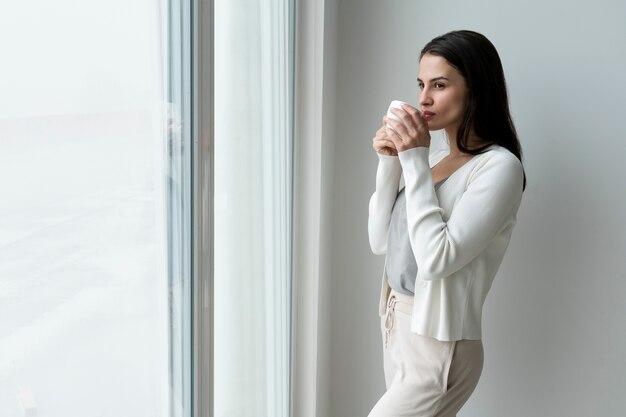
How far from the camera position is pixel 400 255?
1462 millimetres

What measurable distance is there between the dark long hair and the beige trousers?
40 centimetres

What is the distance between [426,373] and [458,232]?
1.07ft

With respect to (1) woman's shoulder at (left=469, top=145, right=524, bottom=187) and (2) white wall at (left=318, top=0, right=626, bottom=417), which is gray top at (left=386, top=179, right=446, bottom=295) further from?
(2) white wall at (left=318, top=0, right=626, bottom=417)

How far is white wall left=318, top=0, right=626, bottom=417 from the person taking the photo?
5.75 ft

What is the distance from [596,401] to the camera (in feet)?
6.07

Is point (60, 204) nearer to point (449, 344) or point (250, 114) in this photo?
point (250, 114)

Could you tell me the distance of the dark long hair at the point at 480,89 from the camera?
54.4 inches

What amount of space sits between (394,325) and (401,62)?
2.80 ft

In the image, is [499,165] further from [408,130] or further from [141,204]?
[141,204]

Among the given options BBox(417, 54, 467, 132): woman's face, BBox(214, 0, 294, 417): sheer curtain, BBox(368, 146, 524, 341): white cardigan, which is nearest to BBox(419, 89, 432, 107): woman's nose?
BBox(417, 54, 467, 132): woman's face

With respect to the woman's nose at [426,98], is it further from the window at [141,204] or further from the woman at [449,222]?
the window at [141,204]

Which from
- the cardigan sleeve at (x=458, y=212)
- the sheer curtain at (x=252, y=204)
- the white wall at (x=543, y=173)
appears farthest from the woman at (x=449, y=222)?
the white wall at (x=543, y=173)

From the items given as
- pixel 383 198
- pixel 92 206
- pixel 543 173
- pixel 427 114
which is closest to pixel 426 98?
pixel 427 114

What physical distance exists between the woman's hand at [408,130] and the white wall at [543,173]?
0.58 metres
